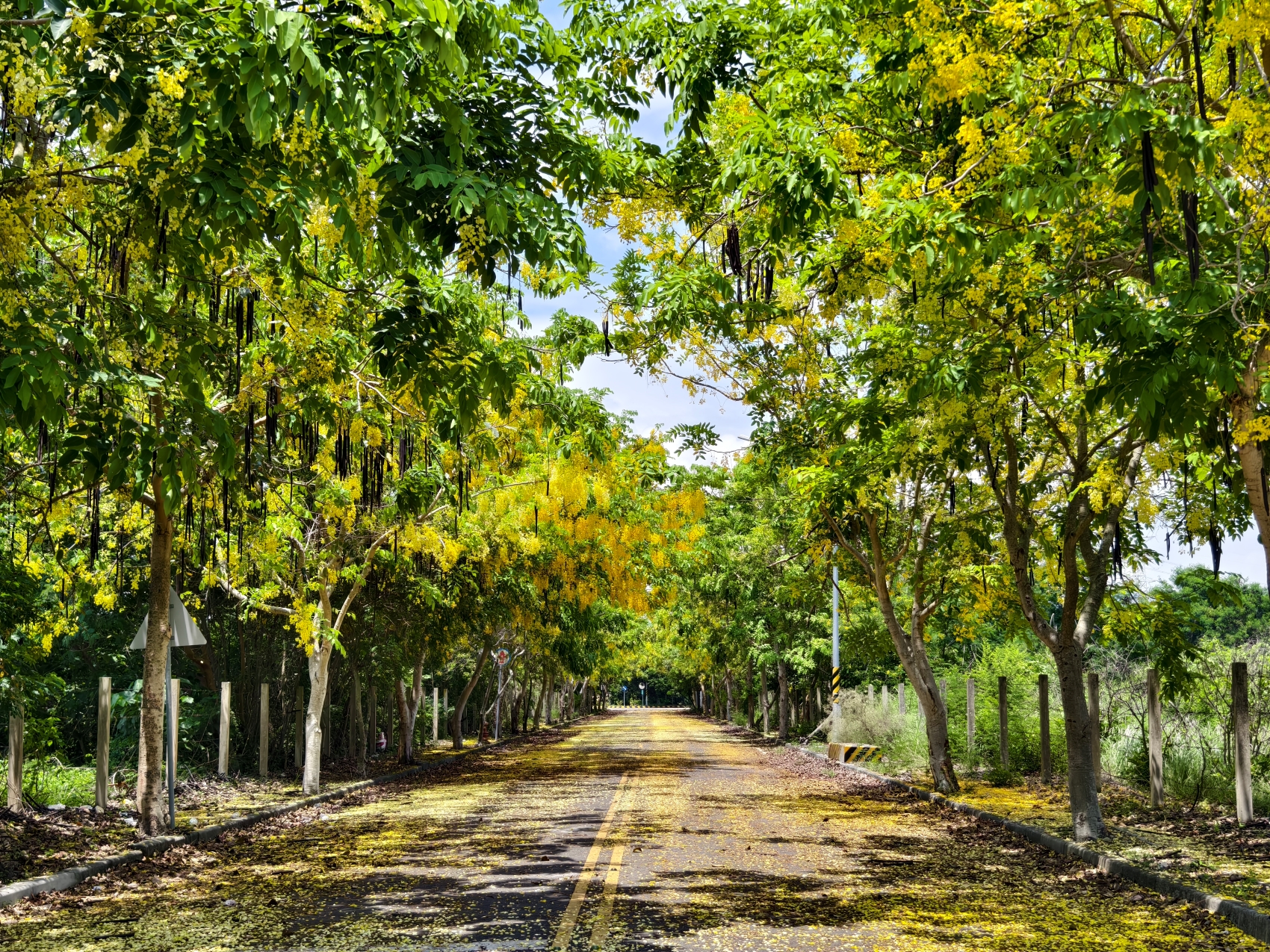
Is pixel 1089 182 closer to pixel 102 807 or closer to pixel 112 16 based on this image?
pixel 112 16

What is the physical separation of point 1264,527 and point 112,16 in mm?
8233

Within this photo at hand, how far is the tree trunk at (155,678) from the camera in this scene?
12.5 meters

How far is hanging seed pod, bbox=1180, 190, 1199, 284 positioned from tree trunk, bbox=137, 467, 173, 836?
1062cm

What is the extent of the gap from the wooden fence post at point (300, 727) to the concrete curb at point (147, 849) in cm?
302

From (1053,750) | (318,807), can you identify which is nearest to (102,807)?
(318,807)

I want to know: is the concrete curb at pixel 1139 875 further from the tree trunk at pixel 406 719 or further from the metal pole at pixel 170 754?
the tree trunk at pixel 406 719

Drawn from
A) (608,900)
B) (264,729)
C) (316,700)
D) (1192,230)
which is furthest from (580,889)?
(264,729)

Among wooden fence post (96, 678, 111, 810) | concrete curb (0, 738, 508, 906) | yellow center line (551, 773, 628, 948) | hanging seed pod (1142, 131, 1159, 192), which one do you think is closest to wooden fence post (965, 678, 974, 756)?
yellow center line (551, 773, 628, 948)

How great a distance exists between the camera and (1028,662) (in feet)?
92.1

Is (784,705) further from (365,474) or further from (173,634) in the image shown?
(173,634)

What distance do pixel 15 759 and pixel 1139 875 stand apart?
12340mm

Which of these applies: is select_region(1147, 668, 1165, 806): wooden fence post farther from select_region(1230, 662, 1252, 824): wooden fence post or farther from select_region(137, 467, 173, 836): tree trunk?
select_region(137, 467, 173, 836): tree trunk

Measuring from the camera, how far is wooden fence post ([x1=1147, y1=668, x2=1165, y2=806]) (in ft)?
47.4

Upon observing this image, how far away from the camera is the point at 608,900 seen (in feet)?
27.8
